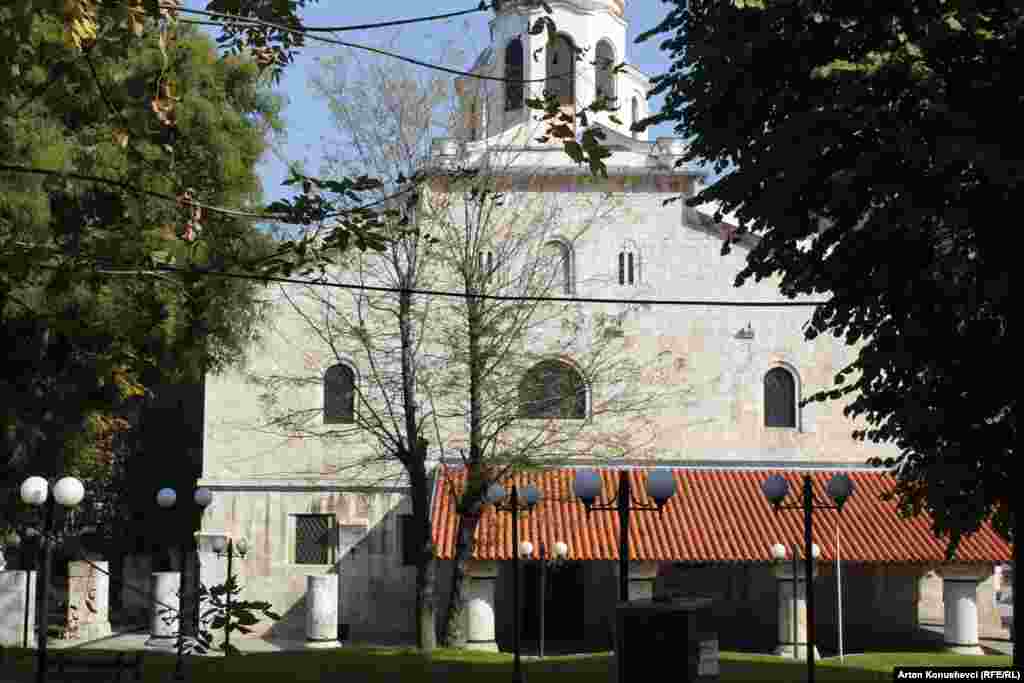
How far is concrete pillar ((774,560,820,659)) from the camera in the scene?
25.7m

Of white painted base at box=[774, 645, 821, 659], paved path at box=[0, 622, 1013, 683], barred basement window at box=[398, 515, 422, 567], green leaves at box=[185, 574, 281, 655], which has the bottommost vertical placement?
paved path at box=[0, 622, 1013, 683]

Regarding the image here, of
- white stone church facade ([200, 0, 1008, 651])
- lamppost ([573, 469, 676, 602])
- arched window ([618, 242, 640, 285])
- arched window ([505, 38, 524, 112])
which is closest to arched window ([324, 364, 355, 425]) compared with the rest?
white stone church facade ([200, 0, 1008, 651])

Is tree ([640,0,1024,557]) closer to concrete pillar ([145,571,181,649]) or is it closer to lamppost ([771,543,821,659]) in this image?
lamppost ([771,543,821,659])

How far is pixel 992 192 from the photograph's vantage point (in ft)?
39.3

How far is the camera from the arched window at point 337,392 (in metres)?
29.0

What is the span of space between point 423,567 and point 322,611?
3.79 m

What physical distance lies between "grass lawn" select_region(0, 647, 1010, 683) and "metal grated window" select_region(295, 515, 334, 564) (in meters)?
7.42

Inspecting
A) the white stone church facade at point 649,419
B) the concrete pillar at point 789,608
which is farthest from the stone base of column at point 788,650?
the white stone church facade at point 649,419

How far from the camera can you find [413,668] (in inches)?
745

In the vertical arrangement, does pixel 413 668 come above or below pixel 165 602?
below

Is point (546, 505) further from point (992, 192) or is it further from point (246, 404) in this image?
point (992, 192)

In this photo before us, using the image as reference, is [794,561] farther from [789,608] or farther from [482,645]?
[482,645]

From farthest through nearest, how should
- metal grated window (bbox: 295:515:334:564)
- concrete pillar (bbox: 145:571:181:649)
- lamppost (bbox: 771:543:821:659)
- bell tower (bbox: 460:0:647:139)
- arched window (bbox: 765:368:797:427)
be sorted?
bell tower (bbox: 460:0:647:139), metal grated window (bbox: 295:515:334:564), arched window (bbox: 765:368:797:427), concrete pillar (bbox: 145:571:181:649), lamppost (bbox: 771:543:821:659)

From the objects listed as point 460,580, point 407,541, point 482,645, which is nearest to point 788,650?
point 482,645
